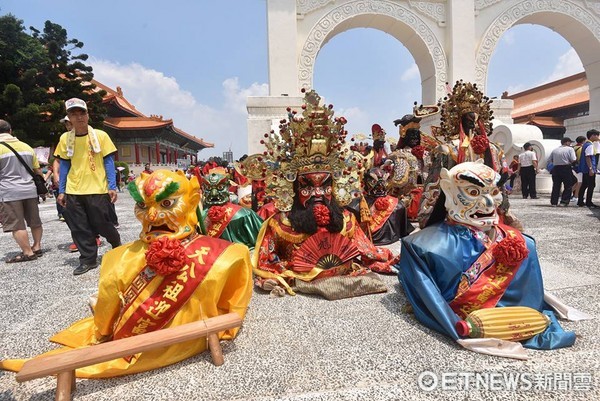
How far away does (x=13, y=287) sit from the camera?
3592mm

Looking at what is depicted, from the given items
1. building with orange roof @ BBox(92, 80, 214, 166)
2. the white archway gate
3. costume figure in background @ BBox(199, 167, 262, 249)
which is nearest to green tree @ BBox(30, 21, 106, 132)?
building with orange roof @ BBox(92, 80, 214, 166)

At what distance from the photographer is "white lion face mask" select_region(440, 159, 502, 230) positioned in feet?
7.32

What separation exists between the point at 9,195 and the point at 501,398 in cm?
539

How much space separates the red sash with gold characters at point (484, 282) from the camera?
2234mm

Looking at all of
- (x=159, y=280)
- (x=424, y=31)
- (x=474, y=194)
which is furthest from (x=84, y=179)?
(x=424, y=31)

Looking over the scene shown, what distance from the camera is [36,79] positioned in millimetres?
17453

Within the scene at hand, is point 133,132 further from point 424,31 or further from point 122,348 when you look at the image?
point 122,348

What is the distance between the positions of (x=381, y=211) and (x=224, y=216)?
240 centimetres

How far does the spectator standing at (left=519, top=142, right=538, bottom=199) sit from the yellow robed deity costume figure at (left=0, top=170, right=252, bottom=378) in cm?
1010

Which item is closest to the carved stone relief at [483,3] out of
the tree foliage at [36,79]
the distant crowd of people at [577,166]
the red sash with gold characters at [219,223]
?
the distant crowd of people at [577,166]

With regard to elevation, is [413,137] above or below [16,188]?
above

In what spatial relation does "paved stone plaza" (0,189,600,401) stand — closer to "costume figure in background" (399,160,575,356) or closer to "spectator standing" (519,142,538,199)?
"costume figure in background" (399,160,575,356)

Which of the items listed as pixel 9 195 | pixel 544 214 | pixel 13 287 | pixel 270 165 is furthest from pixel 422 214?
pixel 9 195

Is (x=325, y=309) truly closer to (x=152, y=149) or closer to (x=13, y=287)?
(x=13, y=287)
